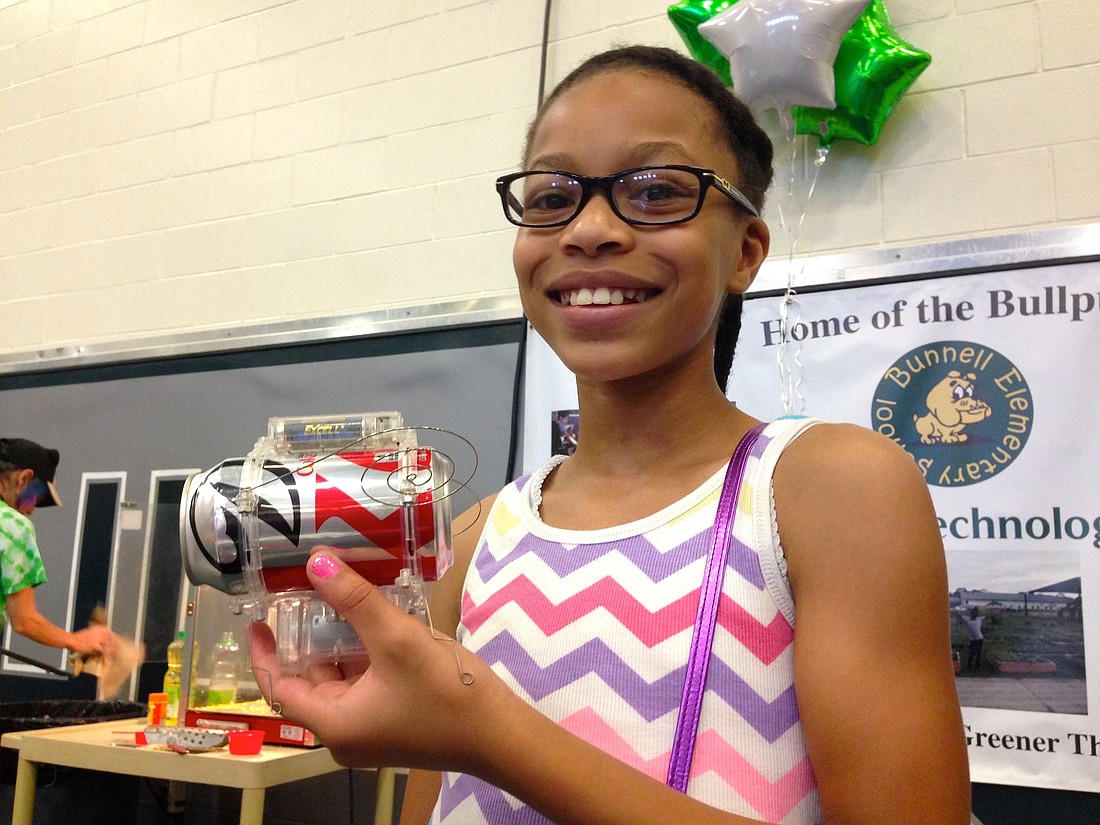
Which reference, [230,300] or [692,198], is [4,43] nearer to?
[230,300]

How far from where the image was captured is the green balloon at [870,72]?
1512 millimetres

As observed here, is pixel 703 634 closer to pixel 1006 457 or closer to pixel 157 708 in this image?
pixel 1006 457

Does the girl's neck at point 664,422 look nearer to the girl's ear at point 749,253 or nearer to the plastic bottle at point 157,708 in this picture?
the girl's ear at point 749,253

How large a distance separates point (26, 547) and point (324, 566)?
2.28m

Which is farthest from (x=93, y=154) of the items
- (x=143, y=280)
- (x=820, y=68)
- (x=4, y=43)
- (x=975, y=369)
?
(x=975, y=369)

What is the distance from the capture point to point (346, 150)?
7.32 ft

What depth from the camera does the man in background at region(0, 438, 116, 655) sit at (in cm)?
231

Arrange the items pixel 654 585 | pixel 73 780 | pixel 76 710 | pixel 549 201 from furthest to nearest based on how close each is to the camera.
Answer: pixel 76 710
pixel 73 780
pixel 549 201
pixel 654 585

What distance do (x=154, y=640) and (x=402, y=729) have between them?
6.48 feet

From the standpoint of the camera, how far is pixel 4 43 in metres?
2.90

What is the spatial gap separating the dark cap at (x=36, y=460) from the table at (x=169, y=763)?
2.48ft

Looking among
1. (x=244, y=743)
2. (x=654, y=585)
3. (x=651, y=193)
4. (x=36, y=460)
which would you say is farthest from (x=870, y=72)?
(x=36, y=460)

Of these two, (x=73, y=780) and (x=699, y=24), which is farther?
(x=73, y=780)

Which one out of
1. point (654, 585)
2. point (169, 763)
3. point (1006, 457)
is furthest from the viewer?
point (169, 763)
